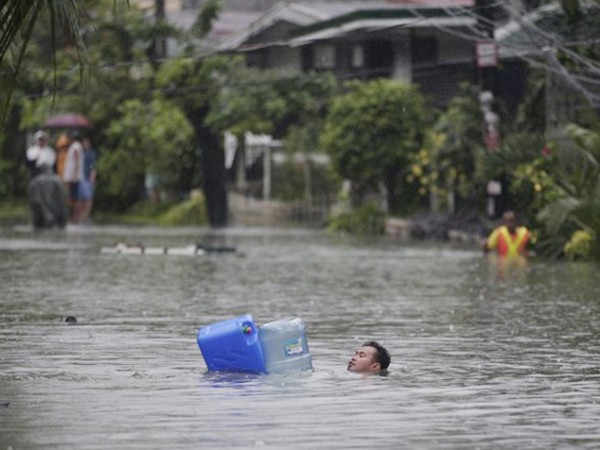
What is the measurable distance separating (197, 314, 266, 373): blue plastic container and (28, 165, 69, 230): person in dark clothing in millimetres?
29345

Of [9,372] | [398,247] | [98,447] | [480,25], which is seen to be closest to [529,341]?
[9,372]

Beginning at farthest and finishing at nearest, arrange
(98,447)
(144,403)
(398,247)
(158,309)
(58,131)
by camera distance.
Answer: (58,131) < (398,247) < (158,309) < (144,403) < (98,447)

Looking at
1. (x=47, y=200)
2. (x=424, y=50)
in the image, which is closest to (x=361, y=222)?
(x=47, y=200)

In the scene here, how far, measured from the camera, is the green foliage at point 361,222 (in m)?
48.3

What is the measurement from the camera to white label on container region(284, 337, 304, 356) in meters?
15.8

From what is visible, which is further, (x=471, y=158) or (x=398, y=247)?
(x=471, y=158)

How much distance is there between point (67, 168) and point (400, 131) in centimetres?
773

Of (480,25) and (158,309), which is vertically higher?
(480,25)

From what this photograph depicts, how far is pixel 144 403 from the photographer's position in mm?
13789

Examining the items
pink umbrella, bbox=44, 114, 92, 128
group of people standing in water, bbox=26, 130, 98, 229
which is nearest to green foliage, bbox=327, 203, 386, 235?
group of people standing in water, bbox=26, 130, 98, 229

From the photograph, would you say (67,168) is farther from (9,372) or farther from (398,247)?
(9,372)

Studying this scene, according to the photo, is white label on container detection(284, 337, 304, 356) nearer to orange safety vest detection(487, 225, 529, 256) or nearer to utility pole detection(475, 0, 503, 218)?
orange safety vest detection(487, 225, 529, 256)

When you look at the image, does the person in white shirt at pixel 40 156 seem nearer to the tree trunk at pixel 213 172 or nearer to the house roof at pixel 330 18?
the tree trunk at pixel 213 172

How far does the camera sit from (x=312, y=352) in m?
17.9
